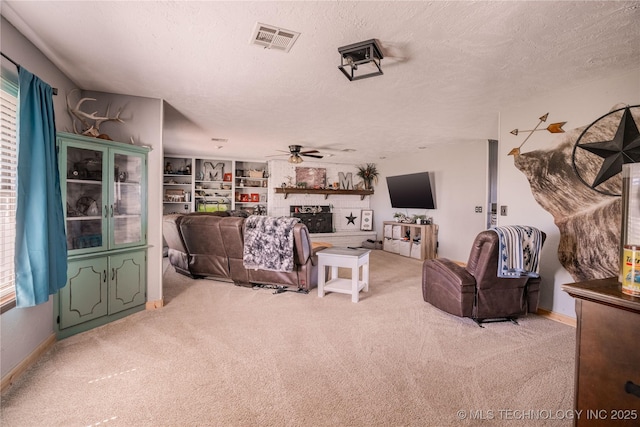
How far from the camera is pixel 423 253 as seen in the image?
6.30m

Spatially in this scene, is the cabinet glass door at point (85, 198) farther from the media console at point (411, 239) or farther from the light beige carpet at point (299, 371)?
the media console at point (411, 239)

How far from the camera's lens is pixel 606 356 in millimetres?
1024

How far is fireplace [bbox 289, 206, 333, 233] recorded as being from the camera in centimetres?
809

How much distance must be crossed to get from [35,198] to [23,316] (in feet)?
2.90

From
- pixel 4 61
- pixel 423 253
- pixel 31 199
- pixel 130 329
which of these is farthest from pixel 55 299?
pixel 423 253

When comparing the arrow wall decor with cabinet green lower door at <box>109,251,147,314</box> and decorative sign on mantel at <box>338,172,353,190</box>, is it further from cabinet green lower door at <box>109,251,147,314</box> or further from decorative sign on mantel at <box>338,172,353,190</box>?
decorative sign on mantel at <box>338,172,353,190</box>

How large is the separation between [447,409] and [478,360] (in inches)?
29.2

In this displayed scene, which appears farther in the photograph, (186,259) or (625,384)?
(186,259)

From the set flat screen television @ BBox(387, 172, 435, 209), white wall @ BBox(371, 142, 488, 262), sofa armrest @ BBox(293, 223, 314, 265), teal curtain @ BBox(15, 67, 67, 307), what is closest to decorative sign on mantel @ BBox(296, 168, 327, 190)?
flat screen television @ BBox(387, 172, 435, 209)

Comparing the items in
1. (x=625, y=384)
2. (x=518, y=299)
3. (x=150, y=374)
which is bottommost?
(x=150, y=374)

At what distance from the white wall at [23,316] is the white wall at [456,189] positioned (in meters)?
6.07

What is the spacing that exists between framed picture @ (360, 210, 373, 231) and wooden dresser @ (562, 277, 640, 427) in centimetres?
741

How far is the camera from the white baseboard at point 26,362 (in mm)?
1901

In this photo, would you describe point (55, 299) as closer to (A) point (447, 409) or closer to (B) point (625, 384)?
(A) point (447, 409)
